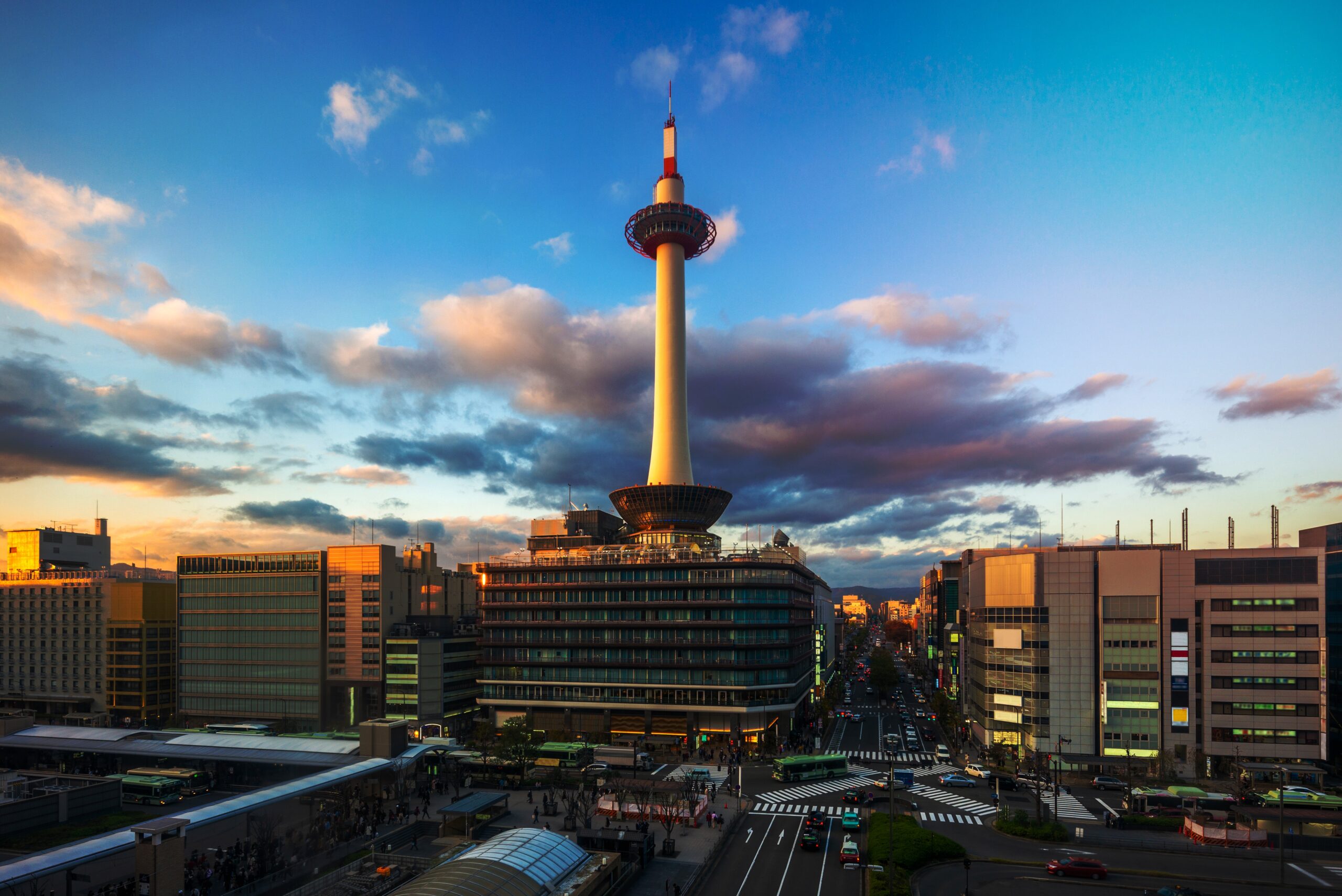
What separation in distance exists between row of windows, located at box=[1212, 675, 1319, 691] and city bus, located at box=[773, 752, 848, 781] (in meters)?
44.2

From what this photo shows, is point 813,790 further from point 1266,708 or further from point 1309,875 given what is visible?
point 1266,708

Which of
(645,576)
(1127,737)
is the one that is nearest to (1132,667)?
(1127,737)

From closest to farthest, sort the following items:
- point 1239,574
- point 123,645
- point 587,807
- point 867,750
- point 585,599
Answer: point 587,807
point 1239,574
point 867,750
point 585,599
point 123,645

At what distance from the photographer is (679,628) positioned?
11394cm

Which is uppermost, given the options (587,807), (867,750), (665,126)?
(665,126)

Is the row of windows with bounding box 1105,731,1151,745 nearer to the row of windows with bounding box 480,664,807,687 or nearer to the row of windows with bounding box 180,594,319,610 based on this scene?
the row of windows with bounding box 480,664,807,687

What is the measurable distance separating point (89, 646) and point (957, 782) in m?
146

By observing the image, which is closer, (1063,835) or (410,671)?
(1063,835)

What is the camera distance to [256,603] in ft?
431

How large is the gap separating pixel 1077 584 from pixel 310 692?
112381 mm

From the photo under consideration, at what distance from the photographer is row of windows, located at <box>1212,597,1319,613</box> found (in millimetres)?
89625

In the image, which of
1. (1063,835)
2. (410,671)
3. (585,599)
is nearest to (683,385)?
(585,599)

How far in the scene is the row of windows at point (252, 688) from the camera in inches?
4983

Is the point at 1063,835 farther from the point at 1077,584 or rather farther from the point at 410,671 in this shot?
the point at 410,671
